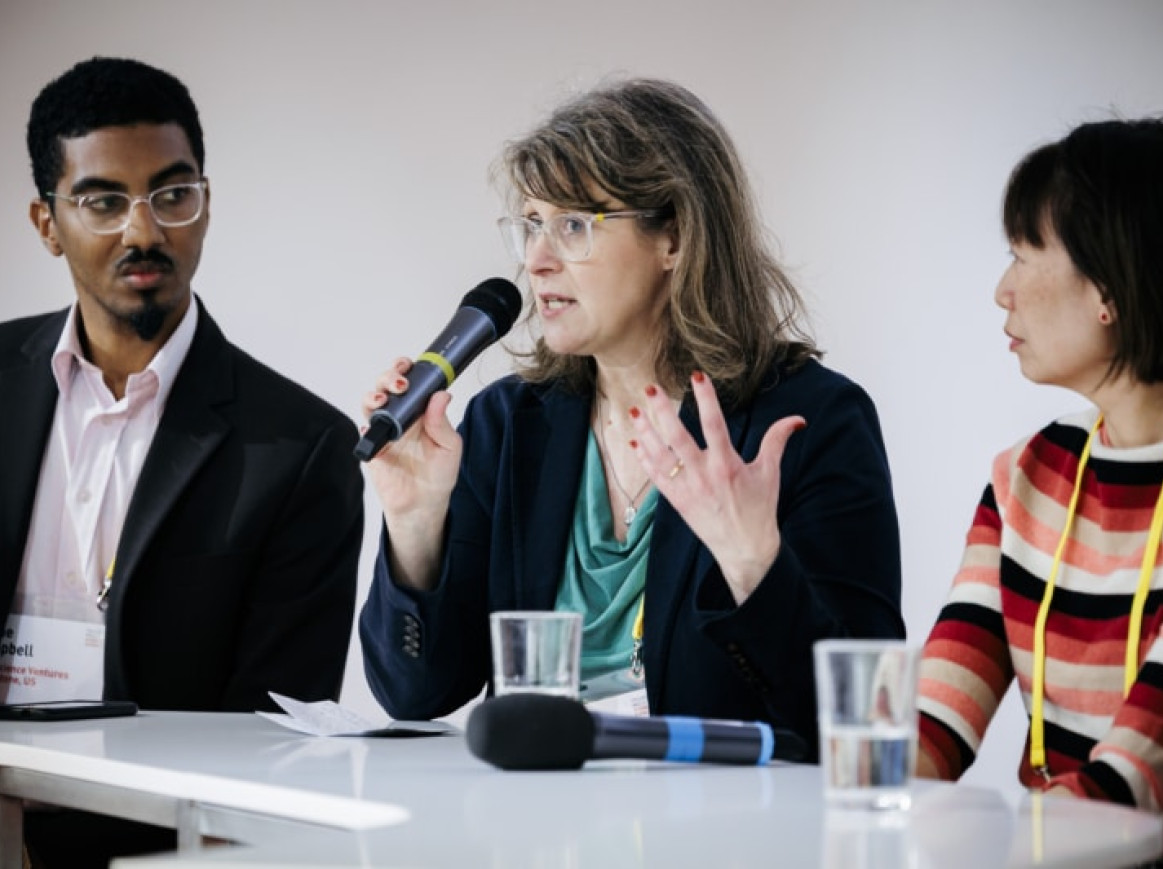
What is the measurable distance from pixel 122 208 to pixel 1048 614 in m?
1.79

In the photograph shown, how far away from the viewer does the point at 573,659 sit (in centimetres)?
150

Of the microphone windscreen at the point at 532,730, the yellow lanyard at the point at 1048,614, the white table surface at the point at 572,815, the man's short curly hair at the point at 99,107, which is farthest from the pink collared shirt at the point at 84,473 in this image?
the yellow lanyard at the point at 1048,614

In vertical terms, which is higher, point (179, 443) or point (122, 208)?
point (122, 208)

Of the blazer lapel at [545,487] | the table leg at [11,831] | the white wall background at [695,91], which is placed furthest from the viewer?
the white wall background at [695,91]

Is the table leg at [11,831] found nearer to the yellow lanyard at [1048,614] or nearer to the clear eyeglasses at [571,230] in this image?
the clear eyeglasses at [571,230]

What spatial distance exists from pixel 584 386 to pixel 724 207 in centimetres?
34

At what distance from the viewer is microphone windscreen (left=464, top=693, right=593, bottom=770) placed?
138 cm

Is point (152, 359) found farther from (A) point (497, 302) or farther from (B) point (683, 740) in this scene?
(B) point (683, 740)

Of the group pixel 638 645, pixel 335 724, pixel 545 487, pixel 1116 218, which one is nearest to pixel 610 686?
pixel 638 645

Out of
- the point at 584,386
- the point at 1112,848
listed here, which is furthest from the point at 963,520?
the point at 1112,848

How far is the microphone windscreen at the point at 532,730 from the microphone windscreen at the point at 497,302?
2.80ft

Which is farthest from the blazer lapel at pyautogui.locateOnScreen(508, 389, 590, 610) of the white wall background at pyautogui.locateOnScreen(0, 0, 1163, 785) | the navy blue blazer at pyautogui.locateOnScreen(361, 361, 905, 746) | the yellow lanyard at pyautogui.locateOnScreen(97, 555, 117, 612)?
the white wall background at pyautogui.locateOnScreen(0, 0, 1163, 785)

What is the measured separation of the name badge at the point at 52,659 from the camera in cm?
257

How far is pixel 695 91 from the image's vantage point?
4051 mm
